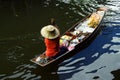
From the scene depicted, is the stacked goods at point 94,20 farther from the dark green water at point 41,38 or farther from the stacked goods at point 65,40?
the stacked goods at point 65,40

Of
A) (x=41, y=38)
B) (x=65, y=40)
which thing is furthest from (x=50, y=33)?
(x=41, y=38)

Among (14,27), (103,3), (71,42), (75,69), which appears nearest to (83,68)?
(75,69)

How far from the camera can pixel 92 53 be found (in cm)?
1730

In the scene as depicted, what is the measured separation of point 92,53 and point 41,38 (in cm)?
376

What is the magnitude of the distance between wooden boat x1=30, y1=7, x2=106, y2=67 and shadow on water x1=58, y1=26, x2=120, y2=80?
13.0 inches

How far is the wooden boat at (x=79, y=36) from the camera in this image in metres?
15.9

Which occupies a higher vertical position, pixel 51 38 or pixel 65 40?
pixel 65 40

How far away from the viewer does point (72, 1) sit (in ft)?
87.6

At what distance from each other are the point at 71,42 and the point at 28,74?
3744mm

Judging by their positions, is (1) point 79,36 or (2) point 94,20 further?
(2) point 94,20

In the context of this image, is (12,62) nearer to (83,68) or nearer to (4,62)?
(4,62)

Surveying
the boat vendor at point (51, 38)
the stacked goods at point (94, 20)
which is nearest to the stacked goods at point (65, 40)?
the boat vendor at point (51, 38)

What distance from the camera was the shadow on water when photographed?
1547cm

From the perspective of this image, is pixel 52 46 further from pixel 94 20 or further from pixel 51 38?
pixel 94 20
